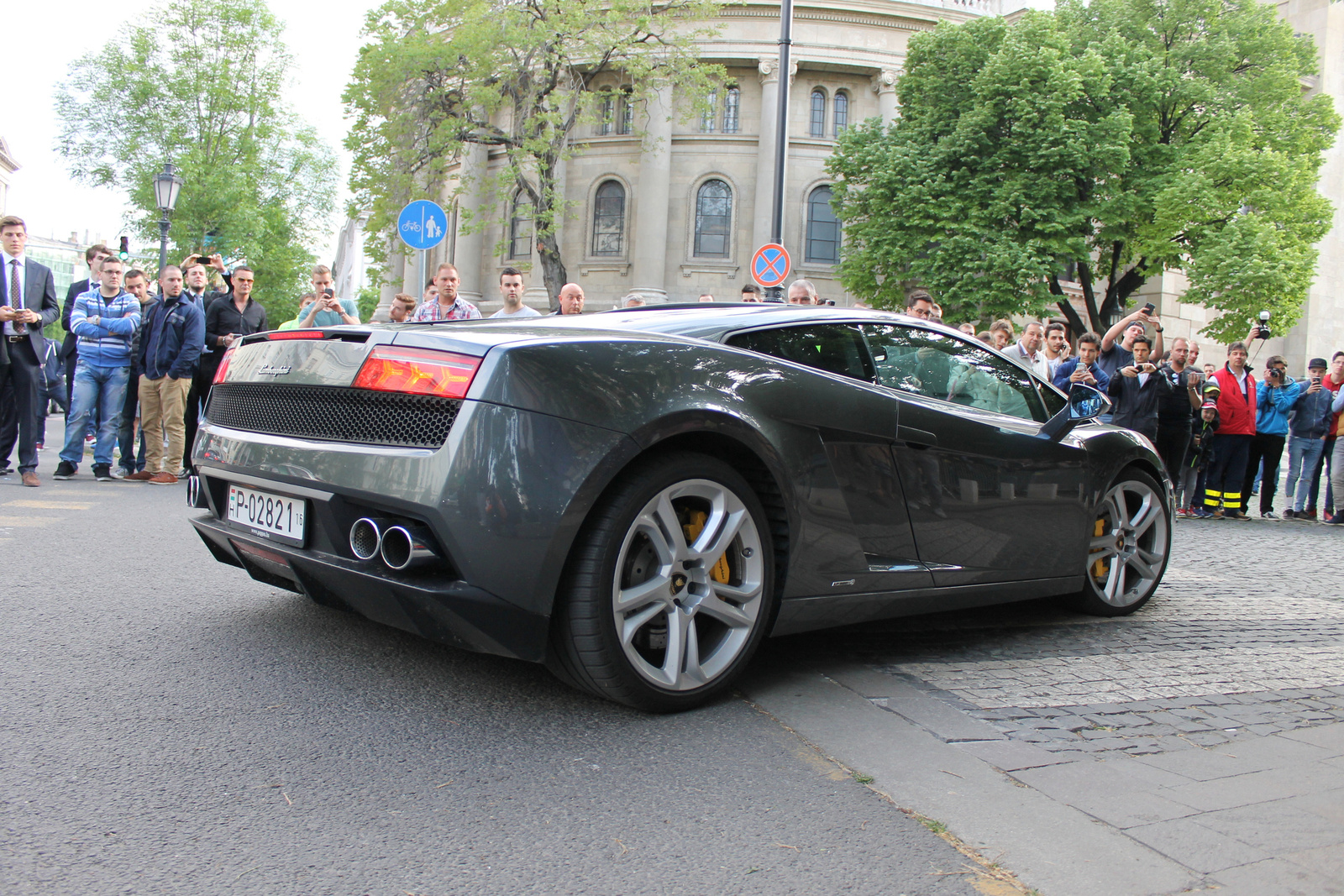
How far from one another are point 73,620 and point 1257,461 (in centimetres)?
1354

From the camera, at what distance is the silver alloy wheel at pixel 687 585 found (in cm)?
319

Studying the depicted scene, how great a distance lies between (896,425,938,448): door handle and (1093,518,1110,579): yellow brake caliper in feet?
5.14

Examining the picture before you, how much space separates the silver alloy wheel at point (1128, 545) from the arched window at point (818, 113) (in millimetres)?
36739

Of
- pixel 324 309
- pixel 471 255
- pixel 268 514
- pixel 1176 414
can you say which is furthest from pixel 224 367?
pixel 471 255

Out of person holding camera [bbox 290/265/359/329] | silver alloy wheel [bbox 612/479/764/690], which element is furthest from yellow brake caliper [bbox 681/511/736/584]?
person holding camera [bbox 290/265/359/329]

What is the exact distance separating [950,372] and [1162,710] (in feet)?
5.20

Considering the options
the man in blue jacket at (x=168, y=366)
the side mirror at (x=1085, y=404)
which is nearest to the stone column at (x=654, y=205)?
the man in blue jacket at (x=168, y=366)

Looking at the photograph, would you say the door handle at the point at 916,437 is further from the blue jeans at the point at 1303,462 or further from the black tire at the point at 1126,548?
the blue jeans at the point at 1303,462

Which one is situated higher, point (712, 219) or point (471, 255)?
point (712, 219)

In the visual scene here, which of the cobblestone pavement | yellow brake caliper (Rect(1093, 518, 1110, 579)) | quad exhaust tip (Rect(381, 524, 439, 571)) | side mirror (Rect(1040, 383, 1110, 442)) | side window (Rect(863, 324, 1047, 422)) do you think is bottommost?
the cobblestone pavement

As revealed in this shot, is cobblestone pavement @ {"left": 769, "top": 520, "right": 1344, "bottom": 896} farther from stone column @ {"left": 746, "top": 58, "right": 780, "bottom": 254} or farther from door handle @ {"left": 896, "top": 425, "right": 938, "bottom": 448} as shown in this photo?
stone column @ {"left": 746, "top": 58, "right": 780, "bottom": 254}

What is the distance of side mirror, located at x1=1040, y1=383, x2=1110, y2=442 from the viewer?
15.7ft

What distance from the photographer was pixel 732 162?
3975cm

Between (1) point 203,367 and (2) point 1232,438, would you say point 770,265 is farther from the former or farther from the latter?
(1) point 203,367
